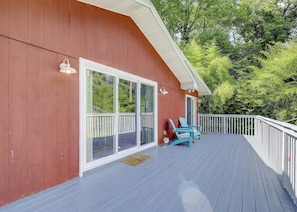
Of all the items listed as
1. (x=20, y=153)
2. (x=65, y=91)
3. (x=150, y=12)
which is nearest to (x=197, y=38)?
(x=150, y=12)

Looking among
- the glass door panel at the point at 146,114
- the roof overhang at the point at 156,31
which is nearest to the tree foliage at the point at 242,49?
the roof overhang at the point at 156,31

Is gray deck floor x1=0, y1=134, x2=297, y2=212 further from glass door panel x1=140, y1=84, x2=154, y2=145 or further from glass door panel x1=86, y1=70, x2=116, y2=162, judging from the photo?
glass door panel x1=140, y1=84, x2=154, y2=145

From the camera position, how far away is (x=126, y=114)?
4.83 m

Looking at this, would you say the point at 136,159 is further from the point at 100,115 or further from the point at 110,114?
the point at 100,115

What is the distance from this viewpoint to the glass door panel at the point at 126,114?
179 inches

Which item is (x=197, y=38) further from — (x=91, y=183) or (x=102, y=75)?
(x=91, y=183)

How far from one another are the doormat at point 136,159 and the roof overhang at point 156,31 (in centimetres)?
352

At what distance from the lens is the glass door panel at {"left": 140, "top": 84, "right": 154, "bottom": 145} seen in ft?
17.9

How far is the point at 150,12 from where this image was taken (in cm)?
463

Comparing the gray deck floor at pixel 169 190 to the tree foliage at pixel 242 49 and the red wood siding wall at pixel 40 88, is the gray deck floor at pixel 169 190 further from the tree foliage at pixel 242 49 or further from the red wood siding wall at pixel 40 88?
the tree foliage at pixel 242 49

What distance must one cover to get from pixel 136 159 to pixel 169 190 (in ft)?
5.89

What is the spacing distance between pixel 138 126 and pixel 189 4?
1496cm

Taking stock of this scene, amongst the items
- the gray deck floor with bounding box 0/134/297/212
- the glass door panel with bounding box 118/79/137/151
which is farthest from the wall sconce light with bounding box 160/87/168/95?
the gray deck floor with bounding box 0/134/297/212

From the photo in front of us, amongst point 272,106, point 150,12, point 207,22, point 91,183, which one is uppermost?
point 207,22
